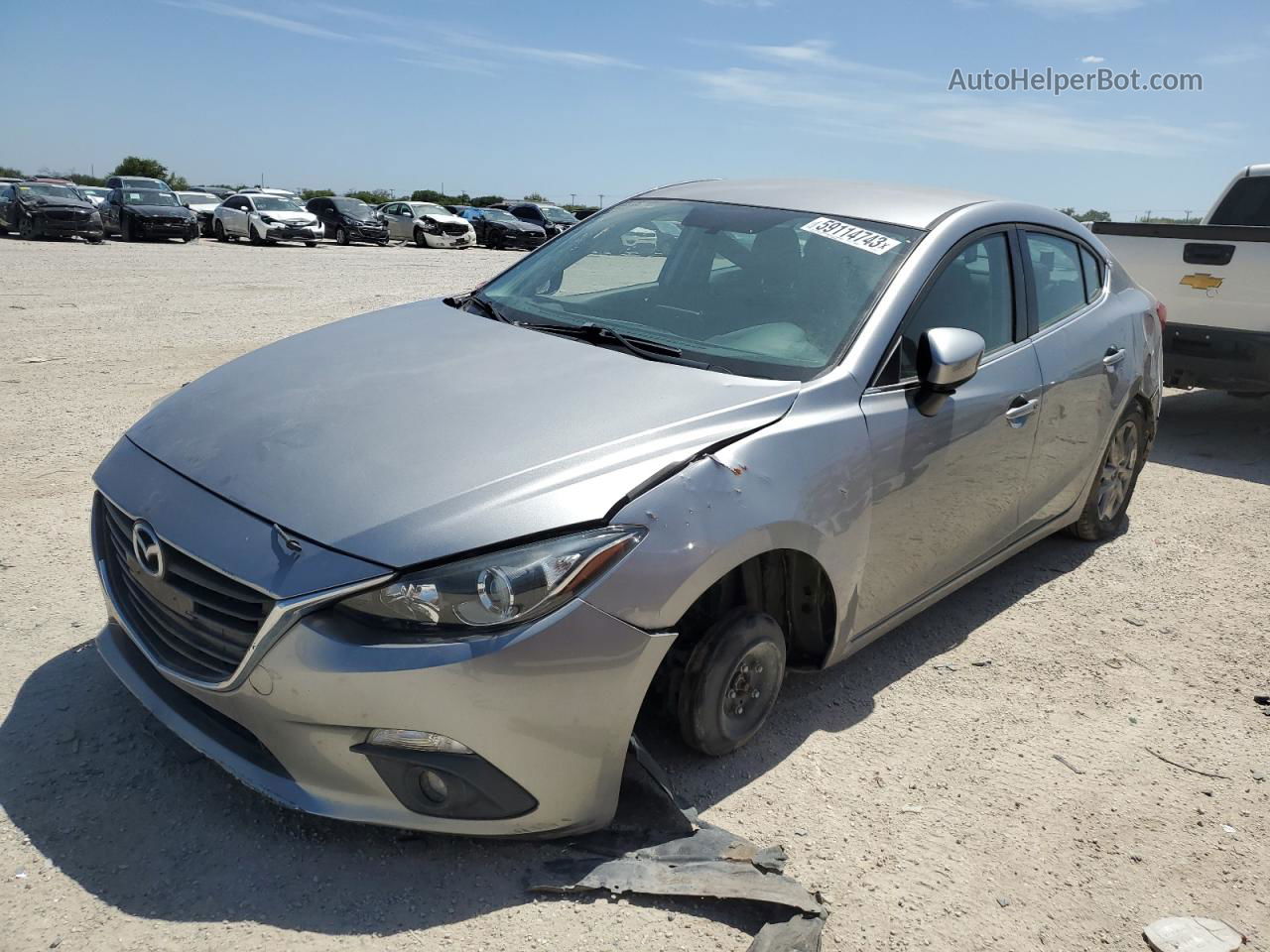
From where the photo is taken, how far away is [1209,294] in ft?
23.6

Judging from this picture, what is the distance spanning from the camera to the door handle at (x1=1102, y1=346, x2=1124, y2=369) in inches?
181

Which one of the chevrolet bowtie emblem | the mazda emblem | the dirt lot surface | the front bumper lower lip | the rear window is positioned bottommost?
the dirt lot surface

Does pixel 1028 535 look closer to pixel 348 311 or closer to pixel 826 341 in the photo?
pixel 826 341

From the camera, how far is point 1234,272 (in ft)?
23.1

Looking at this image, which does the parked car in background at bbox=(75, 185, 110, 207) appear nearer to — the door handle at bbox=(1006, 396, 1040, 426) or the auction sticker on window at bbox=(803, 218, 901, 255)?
the auction sticker on window at bbox=(803, 218, 901, 255)

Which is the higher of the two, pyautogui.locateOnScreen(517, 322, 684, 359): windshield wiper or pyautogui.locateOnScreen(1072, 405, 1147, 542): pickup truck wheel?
pyautogui.locateOnScreen(517, 322, 684, 359): windshield wiper

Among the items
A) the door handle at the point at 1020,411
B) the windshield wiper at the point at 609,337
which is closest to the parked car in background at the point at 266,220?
the windshield wiper at the point at 609,337

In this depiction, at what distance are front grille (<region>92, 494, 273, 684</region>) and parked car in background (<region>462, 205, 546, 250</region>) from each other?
104ft

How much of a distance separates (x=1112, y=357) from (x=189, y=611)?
3965 millimetres

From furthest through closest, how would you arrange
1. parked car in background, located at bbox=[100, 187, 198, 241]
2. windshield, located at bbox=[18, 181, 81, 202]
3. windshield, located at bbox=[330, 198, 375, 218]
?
windshield, located at bbox=[330, 198, 375, 218] → parked car in background, located at bbox=[100, 187, 198, 241] → windshield, located at bbox=[18, 181, 81, 202]

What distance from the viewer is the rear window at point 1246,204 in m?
9.01

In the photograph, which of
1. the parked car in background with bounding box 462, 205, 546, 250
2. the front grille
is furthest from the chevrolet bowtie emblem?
the parked car in background with bounding box 462, 205, 546, 250

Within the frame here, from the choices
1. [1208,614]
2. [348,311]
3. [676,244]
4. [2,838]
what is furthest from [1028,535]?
[348,311]

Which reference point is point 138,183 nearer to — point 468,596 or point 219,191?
point 219,191
